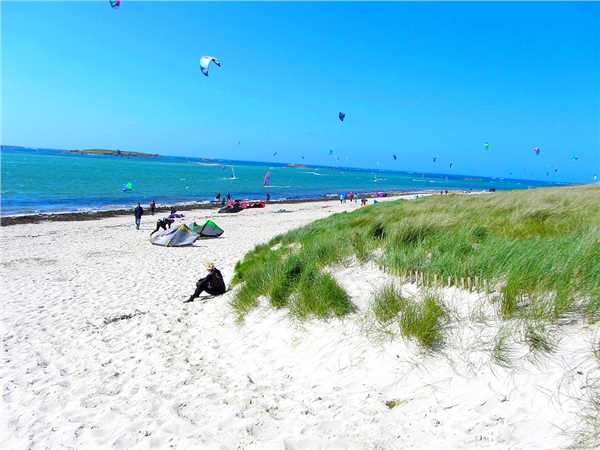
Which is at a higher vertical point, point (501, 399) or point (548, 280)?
point (548, 280)

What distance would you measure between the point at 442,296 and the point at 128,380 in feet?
12.6

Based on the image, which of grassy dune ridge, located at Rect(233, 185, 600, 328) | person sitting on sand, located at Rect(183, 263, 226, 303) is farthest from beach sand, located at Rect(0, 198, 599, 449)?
person sitting on sand, located at Rect(183, 263, 226, 303)

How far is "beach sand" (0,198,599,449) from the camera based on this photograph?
3.04 meters

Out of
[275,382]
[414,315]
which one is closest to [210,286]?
[275,382]

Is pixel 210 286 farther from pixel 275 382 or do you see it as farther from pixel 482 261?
pixel 482 261

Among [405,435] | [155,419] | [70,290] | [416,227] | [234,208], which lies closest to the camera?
[405,435]

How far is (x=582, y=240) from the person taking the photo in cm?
470

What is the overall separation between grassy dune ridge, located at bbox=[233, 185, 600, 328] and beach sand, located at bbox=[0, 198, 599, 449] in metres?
0.25

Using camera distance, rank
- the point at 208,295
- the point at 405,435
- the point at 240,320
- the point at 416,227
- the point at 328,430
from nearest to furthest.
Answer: the point at 405,435 → the point at 328,430 → the point at 240,320 → the point at 416,227 → the point at 208,295

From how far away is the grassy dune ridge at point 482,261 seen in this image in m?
3.84

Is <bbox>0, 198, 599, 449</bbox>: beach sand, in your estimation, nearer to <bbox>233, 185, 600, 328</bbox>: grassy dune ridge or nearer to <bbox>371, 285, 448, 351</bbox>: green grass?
<bbox>371, 285, 448, 351</bbox>: green grass

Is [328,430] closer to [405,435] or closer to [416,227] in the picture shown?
[405,435]

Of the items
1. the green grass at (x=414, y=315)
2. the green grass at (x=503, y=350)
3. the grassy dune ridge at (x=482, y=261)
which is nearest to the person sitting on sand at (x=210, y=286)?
the grassy dune ridge at (x=482, y=261)

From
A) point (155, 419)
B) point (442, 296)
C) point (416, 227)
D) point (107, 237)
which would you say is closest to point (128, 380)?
point (155, 419)
